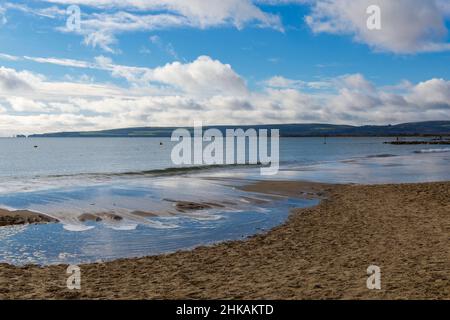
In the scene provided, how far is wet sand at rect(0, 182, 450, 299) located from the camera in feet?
27.4

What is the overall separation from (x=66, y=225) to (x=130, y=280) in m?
8.25

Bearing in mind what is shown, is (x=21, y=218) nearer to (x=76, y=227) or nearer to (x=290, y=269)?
(x=76, y=227)

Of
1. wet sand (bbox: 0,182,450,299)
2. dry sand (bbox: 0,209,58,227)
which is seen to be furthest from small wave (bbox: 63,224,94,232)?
wet sand (bbox: 0,182,450,299)

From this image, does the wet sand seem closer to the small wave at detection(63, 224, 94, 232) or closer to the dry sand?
the small wave at detection(63, 224, 94, 232)

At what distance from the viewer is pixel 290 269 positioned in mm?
10062

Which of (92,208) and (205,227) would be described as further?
(92,208)

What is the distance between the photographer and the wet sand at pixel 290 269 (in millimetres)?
8352

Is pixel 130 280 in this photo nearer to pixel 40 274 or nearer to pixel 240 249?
pixel 40 274

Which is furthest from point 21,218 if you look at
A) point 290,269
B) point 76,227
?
point 290,269

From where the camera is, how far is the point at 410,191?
78.4 feet

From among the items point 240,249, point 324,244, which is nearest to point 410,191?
point 324,244

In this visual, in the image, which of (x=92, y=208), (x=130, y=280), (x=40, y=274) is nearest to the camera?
(x=130, y=280)
